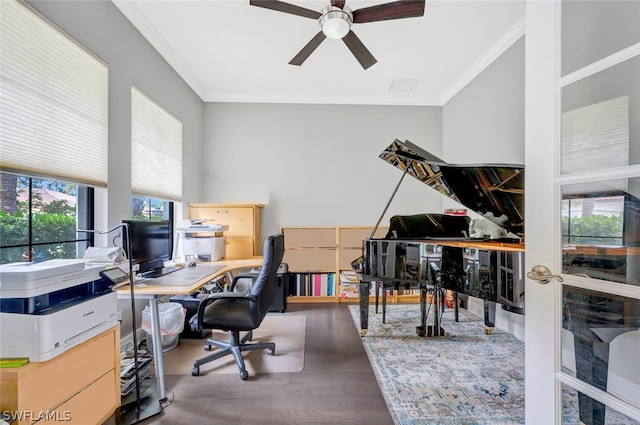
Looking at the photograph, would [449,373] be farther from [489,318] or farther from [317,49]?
[317,49]

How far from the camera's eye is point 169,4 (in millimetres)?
2260

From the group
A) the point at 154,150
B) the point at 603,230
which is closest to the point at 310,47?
the point at 154,150

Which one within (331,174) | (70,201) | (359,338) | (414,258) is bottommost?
(359,338)

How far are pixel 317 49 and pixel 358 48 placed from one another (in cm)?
69

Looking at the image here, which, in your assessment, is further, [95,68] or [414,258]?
[414,258]

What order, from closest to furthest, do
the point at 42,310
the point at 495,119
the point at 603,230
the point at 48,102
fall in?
the point at 603,230 < the point at 42,310 < the point at 48,102 < the point at 495,119

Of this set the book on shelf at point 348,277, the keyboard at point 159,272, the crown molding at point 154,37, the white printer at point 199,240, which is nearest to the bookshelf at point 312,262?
the book on shelf at point 348,277

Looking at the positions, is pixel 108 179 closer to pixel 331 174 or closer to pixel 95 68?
pixel 95 68

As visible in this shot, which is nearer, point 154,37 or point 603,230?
point 603,230

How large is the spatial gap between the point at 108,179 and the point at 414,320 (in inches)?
130

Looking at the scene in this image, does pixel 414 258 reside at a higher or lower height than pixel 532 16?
lower

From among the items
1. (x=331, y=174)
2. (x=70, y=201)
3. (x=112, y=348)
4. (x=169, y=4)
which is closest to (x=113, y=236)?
(x=70, y=201)

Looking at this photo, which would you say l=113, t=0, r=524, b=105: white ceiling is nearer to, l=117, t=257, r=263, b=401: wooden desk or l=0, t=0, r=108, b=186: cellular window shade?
l=0, t=0, r=108, b=186: cellular window shade

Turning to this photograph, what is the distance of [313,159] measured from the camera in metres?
3.98
